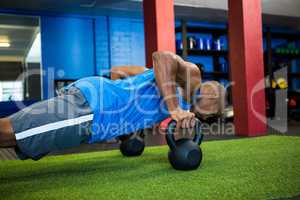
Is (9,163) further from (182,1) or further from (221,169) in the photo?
(182,1)

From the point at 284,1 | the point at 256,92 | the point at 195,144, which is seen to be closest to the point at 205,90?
the point at 195,144

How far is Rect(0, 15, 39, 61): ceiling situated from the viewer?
522 centimetres

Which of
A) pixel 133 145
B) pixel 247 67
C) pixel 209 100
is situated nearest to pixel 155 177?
pixel 209 100

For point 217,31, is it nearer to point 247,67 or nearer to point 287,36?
point 287,36

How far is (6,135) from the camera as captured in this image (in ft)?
4.83

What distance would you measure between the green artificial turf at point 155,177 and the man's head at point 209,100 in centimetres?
33

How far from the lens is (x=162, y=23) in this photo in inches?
165

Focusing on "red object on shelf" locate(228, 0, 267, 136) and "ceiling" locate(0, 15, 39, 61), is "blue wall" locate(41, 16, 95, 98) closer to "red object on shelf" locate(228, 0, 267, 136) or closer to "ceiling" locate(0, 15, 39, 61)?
"ceiling" locate(0, 15, 39, 61)

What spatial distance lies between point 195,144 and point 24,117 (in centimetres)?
90

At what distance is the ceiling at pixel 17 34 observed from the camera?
5223mm

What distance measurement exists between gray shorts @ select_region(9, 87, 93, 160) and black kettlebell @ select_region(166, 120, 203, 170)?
0.46 meters

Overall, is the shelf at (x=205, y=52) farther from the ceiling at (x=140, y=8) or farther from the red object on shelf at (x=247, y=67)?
the red object on shelf at (x=247, y=67)

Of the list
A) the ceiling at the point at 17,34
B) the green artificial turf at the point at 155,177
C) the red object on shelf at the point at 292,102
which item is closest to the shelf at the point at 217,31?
the red object on shelf at the point at 292,102

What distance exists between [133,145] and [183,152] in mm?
713
